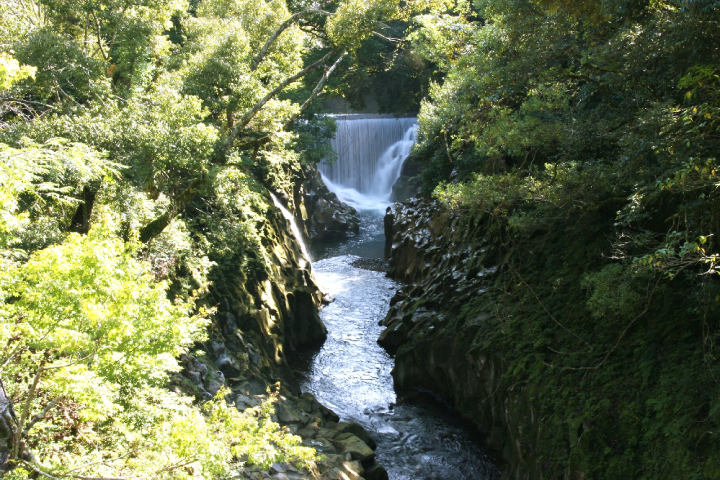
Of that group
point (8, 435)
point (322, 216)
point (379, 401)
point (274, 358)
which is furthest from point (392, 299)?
point (8, 435)

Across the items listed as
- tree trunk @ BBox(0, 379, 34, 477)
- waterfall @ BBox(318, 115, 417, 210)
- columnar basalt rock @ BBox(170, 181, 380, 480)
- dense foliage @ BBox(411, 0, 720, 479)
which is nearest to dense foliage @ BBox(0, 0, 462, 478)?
tree trunk @ BBox(0, 379, 34, 477)

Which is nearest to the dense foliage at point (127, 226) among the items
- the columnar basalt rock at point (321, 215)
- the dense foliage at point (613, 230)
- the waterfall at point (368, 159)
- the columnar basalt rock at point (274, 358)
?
the columnar basalt rock at point (274, 358)

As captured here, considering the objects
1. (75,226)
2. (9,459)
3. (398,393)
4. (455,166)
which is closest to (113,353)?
(9,459)

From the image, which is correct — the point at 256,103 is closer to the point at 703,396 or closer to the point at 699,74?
the point at 699,74

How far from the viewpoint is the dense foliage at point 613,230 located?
21.5 feet

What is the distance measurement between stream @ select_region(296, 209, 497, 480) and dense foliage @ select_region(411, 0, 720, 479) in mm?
2199

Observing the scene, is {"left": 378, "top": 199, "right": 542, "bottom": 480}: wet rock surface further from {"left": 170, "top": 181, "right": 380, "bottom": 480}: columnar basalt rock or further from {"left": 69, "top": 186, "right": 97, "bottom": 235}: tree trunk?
{"left": 69, "top": 186, "right": 97, "bottom": 235}: tree trunk

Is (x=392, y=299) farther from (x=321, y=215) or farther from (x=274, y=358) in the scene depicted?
(x=321, y=215)

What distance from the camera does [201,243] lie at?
41.3ft

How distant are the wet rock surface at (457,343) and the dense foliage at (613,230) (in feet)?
1.16

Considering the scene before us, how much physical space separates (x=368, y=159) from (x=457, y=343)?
26.7m

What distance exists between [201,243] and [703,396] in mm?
10536

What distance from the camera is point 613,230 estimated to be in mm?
10016

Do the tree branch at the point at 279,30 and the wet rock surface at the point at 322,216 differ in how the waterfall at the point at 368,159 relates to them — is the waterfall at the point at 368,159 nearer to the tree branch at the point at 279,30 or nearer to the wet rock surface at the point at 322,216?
the wet rock surface at the point at 322,216
